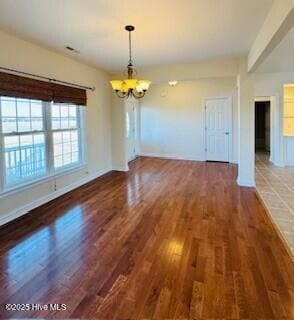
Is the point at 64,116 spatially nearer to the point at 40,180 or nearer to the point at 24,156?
the point at 24,156

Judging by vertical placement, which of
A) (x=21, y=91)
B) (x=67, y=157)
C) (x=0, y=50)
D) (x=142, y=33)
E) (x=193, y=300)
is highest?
(x=142, y=33)

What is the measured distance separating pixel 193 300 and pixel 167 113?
7347mm

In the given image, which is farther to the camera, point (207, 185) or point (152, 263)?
point (207, 185)

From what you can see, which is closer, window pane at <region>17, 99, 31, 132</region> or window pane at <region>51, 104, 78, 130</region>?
window pane at <region>17, 99, 31, 132</region>

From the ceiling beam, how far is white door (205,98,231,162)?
13.9 feet

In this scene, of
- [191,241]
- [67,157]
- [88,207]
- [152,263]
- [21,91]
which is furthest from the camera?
[67,157]

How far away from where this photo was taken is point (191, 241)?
117 inches

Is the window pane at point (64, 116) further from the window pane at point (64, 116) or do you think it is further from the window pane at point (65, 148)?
the window pane at point (65, 148)

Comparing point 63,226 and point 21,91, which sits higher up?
point 21,91

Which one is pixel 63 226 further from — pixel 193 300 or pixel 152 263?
pixel 193 300

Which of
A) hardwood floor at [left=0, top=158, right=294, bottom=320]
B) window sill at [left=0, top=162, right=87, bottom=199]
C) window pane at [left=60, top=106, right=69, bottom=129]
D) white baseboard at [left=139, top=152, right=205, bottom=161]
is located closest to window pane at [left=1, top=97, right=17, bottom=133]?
window sill at [left=0, top=162, right=87, bottom=199]

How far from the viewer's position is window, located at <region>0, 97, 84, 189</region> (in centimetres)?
371

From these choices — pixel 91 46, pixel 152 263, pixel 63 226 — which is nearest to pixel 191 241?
pixel 152 263

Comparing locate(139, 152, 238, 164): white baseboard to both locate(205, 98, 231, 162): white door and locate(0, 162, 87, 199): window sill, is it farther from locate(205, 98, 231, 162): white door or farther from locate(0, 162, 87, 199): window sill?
locate(0, 162, 87, 199): window sill
